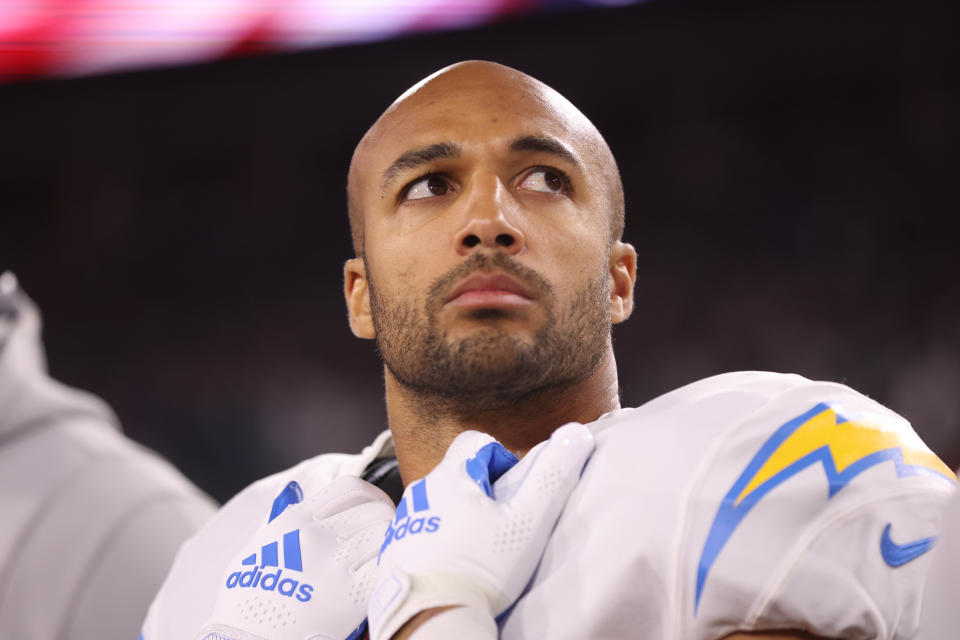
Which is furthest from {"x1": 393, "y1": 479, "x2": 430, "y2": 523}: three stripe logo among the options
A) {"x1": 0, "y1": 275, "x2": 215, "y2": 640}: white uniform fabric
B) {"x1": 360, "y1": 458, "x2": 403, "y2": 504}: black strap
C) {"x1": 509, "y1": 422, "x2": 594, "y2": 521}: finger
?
{"x1": 0, "y1": 275, "x2": 215, "y2": 640}: white uniform fabric

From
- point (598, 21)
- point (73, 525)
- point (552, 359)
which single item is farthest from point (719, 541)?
point (598, 21)

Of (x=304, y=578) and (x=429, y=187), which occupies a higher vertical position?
(x=429, y=187)

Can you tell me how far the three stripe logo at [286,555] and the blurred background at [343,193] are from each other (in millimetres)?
2733

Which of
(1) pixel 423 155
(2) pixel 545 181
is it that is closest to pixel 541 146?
(2) pixel 545 181

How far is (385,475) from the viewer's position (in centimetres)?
167

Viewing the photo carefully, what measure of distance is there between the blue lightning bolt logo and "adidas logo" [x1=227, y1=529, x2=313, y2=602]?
1.68 feet

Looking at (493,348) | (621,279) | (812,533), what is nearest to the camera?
(812,533)

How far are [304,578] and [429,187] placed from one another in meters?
0.65

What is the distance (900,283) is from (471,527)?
325 centimetres

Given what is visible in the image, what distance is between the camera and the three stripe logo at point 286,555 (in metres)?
1.19

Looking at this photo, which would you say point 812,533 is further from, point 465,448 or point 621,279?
point 621,279

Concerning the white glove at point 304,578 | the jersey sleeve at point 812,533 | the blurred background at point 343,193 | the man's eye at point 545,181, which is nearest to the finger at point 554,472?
the jersey sleeve at point 812,533

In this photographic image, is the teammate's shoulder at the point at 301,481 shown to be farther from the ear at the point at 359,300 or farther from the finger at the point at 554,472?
the finger at the point at 554,472

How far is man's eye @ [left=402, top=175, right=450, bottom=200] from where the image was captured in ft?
4.88
